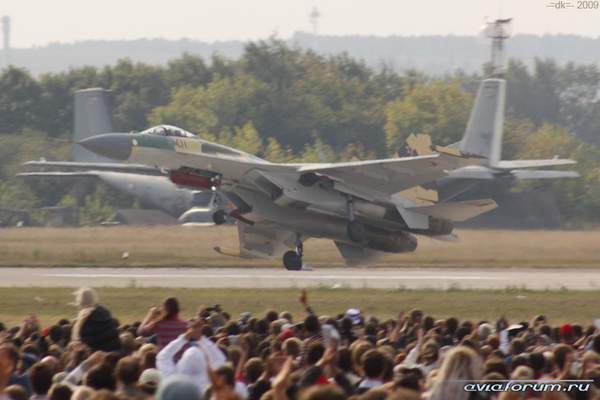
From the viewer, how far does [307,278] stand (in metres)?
29.7

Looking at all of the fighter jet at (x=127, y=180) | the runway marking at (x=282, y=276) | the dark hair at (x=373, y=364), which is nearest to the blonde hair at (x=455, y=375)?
the dark hair at (x=373, y=364)

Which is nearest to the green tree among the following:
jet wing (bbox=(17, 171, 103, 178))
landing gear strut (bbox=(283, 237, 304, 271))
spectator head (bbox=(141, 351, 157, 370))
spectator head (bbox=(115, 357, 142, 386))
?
jet wing (bbox=(17, 171, 103, 178))

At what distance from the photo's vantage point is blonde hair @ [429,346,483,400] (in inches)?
279

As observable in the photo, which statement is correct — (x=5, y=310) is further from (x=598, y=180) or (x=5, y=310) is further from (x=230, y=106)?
(x=230, y=106)

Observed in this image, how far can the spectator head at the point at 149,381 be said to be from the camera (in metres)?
8.36

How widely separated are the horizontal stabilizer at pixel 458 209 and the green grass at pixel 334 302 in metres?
5.54

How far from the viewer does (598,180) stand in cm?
4878

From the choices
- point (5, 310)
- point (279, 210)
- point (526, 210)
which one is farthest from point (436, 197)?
point (5, 310)

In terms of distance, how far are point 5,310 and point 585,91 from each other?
82.6 metres

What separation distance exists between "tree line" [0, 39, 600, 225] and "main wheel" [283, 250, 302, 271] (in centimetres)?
1579

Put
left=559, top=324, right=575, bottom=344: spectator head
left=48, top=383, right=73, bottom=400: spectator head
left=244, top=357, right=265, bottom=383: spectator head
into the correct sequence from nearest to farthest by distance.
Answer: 1. left=48, top=383, right=73, bottom=400: spectator head
2. left=244, top=357, right=265, bottom=383: spectator head
3. left=559, top=324, right=575, bottom=344: spectator head

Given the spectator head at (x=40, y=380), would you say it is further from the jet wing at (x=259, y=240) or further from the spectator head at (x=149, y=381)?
the jet wing at (x=259, y=240)

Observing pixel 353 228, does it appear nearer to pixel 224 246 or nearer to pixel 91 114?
pixel 224 246

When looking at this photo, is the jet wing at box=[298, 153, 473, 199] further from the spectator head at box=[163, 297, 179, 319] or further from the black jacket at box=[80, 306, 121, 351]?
the black jacket at box=[80, 306, 121, 351]
